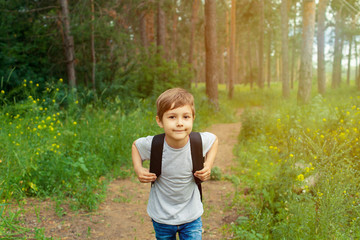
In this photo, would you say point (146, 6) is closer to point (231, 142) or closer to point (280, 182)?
point (231, 142)

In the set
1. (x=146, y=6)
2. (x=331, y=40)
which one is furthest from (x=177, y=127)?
(x=331, y=40)

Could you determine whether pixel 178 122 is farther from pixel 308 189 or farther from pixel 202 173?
pixel 308 189

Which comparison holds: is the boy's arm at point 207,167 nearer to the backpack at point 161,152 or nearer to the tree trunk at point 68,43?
the backpack at point 161,152

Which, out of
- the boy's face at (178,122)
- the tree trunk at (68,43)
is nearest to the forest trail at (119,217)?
the boy's face at (178,122)

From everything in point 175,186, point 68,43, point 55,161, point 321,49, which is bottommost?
point 55,161

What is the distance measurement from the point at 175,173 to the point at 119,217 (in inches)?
104

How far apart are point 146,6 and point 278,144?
9.89 metres

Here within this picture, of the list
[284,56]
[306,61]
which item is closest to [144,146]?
[306,61]

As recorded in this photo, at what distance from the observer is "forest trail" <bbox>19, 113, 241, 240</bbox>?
408cm

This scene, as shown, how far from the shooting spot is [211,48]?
13.7m

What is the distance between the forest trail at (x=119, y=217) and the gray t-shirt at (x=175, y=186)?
1.67m

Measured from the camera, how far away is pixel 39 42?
10297mm

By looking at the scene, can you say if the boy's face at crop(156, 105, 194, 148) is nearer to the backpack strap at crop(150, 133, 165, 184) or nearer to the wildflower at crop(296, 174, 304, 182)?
the backpack strap at crop(150, 133, 165, 184)

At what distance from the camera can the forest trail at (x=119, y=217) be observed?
4.08 metres
